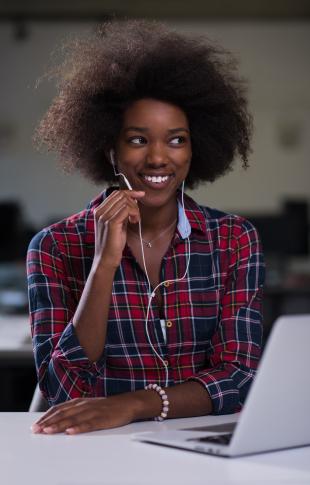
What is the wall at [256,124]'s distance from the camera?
932cm

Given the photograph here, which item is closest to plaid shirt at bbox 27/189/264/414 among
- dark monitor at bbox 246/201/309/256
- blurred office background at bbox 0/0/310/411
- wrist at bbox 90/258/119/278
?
wrist at bbox 90/258/119/278

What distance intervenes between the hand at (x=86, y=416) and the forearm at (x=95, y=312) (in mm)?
258

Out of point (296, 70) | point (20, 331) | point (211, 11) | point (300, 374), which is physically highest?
point (211, 11)

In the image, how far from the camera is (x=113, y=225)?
1986 millimetres

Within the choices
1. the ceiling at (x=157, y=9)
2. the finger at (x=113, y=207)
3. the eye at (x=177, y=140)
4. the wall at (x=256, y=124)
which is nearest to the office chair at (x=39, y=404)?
the finger at (x=113, y=207)

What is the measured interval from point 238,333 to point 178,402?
30 cm

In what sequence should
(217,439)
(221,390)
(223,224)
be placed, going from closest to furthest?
(217,439)
(221,390)
(223,224)

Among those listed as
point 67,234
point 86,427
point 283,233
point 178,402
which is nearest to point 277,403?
point 86,427

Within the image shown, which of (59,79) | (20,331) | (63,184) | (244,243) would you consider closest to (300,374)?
(244,243)

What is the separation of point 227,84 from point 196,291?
1.77ft

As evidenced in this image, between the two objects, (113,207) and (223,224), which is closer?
Result: (113,207)

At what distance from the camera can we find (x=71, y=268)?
2188 millimetres

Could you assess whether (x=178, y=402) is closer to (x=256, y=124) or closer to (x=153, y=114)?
(x=153, y=114)

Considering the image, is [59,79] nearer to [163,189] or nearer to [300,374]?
[163,189]
